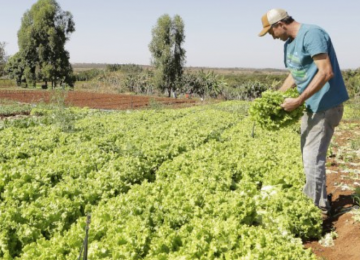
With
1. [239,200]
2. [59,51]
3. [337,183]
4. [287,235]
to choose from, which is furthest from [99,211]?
[59,51]

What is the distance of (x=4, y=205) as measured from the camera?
4988 mm

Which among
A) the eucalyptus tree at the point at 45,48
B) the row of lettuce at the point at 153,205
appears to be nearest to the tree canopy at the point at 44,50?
the eucalyptus tree at the point at 45,48

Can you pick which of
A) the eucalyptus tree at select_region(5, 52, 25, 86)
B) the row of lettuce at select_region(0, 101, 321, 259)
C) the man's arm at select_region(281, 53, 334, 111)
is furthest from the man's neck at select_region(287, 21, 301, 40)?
the eucalyptus tree at select_region(5, 52, 25, 86)

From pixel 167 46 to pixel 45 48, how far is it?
1950 cm

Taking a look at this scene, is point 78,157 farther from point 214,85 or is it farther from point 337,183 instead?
point 214,85

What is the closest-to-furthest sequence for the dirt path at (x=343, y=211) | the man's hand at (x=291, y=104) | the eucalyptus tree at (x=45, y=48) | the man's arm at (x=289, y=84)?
the dirt path at (x=343, y=211)
the man's hand at (x=291, y=104)
the man's arm at (x=289, y=84)
the eucalyptus tree at (x=45, y=48)

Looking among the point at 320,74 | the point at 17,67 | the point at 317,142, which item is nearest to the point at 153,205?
the point at 317,142

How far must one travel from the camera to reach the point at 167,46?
54.2 meters

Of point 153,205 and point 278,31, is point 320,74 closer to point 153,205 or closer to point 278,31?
point 278,31

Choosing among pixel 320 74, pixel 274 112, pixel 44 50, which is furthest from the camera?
pixel 44 50

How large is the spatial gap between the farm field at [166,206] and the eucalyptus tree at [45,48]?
49.0m

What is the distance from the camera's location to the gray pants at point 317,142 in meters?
4.68

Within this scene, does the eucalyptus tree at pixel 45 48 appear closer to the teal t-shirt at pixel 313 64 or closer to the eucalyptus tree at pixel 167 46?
the eucalyptus tree at pixel 167 46

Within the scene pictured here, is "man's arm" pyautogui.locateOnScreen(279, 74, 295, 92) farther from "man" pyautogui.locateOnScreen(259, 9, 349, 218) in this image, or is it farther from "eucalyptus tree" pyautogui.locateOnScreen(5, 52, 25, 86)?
"eucalyptus tree" pyautogui.locateOnScreen(5, 52, 25, 86)
